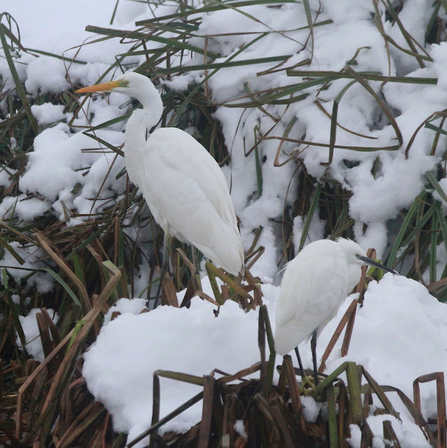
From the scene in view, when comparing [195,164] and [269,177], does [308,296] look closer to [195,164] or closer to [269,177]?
[195,164]

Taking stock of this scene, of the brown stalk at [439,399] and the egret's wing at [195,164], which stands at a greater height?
the egret's wing at [195,164]

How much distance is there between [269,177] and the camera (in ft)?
9.73

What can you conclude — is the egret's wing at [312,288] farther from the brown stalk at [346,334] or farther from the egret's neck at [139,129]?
the egret's neck at [139,129]

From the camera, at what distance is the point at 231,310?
6.22 feet

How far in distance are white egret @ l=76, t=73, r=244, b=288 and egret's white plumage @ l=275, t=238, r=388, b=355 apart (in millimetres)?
642

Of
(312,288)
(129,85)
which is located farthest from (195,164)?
(312,288)

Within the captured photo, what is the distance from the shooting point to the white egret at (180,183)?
100 inches

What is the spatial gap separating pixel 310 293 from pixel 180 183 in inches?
43.8

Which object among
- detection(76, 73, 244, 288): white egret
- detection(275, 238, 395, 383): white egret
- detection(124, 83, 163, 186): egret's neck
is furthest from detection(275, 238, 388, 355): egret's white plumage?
detection(124, 83, 163, 186): egret's neck

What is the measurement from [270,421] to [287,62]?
2.03 m

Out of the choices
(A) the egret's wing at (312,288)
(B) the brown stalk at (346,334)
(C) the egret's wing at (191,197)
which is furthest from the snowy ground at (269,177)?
(C) the egret's wing at (191,197)

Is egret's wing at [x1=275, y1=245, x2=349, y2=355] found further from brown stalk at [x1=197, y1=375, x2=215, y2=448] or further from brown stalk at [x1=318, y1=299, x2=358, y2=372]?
brown stalk at [x1=197, y1=375, x2=215, y2=448]

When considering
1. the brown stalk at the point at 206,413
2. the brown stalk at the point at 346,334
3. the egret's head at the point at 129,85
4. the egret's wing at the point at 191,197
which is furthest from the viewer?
the egret's head at the point at 129,85

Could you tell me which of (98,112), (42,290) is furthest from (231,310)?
(98,112)
